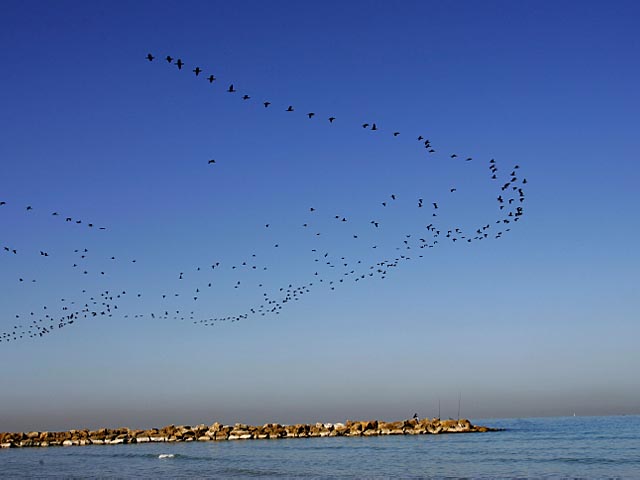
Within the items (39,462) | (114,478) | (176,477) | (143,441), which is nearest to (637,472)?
(176,477)

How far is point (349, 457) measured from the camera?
183 feet

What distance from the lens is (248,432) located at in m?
95.1

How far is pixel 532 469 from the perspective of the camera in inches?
1695

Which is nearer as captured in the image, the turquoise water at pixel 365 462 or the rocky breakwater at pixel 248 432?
the turquoise water at pixel 365 462

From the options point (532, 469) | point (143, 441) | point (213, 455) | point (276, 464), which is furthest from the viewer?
point (143, 441)

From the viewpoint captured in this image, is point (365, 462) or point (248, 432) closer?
point (365, 462)

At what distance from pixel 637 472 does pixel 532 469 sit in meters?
6.33

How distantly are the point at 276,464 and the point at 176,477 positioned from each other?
10.5 metres

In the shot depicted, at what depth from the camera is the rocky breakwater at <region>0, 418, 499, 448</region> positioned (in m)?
94.1

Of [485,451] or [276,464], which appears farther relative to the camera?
[485,451]

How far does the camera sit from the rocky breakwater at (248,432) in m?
94.1

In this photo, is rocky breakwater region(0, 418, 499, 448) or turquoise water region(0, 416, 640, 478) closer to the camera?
turquoise water region(0, 416, 640, 478)

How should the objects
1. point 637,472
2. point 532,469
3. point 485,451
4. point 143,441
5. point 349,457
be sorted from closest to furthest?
point 637,472 → point 532,469 → point 349,457 → point 485,451 → point 143,441

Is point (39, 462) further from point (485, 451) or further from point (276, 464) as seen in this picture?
point (485, 451)
